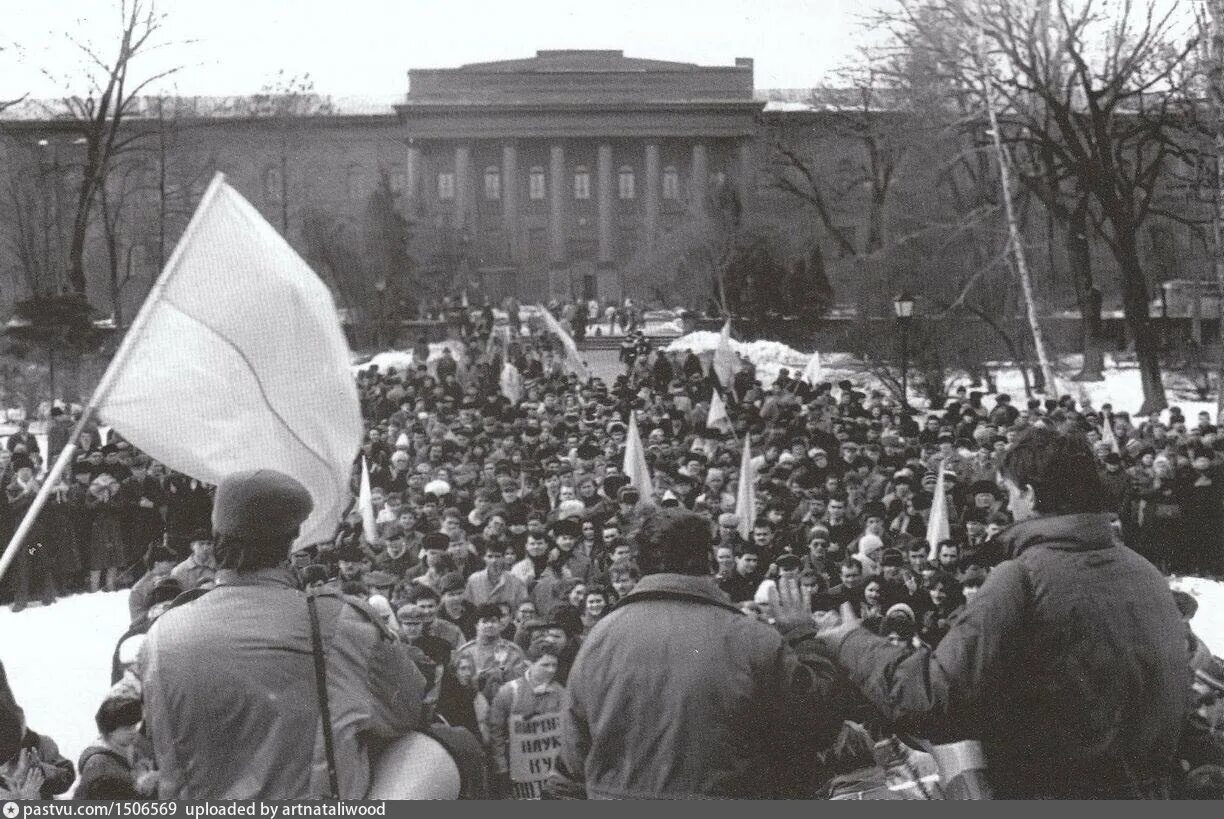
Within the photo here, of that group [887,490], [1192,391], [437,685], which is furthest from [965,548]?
[1192,391]

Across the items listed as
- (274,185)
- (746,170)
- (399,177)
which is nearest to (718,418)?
(274,185)

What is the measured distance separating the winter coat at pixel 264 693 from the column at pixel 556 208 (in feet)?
195

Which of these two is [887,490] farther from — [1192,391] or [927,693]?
[927,693]

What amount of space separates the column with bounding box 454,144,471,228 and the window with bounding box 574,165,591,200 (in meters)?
6.23

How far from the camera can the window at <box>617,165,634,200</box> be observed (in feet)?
208

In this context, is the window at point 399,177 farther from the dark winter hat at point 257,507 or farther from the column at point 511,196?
the dark winter hat at point 257,507

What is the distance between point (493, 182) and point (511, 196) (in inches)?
39.0

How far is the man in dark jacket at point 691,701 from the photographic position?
2.82m

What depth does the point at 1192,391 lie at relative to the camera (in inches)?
543

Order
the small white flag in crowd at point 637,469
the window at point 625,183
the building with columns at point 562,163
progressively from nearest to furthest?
the small white flag in crowd at point 637,469, the building with columns at point 562,163, the window at point 625,183

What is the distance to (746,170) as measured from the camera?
5184cm

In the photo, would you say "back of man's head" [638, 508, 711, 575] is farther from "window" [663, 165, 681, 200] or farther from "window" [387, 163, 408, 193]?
"window" [663, 165, 681, 200]

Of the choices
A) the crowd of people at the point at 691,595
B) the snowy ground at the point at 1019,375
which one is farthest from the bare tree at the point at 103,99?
the snowy ground at the point at 1019,375

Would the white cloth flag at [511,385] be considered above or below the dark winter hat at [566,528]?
above
